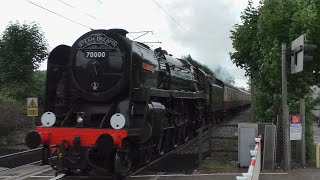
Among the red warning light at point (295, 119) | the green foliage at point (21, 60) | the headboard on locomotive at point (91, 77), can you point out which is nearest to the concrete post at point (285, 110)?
the red warning light at point (295, 119)

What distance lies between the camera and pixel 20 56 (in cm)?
2450

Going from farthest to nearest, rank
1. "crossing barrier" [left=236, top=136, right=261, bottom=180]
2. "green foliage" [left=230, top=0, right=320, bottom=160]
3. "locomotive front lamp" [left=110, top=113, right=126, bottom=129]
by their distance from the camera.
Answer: "green foliage" [left=230, top=0, right=320, bottom=160], "locomotive front lamp" [left=110, top=113, right=126, bottom=129], "crossing barrier" [left=236, top=136, right=261, bottom=180]

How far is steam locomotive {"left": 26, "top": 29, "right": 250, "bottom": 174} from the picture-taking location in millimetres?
9328

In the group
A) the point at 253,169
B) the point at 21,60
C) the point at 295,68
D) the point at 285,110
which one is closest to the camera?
the point at 253,169

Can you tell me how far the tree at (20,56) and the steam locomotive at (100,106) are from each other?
44.3ft

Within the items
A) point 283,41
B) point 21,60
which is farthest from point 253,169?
point 21,60

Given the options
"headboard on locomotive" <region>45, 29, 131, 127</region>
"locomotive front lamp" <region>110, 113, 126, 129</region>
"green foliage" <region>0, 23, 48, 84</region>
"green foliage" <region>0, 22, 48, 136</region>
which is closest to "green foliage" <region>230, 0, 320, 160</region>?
"headboard on locomotive" <region>45, 29, 131, 127</region>

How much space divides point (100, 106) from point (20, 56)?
1558 centimetres

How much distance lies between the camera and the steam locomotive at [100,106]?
30.6 ft

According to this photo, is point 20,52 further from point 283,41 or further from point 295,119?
point 295,119

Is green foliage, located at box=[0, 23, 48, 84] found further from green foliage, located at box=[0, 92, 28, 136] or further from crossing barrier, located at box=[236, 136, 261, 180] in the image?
crossing barrier, located at box=[236, 136, 261, 180]

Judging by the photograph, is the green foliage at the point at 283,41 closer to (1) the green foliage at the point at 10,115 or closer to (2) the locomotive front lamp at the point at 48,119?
(2) the locomotive front lamp at the point at 48,119

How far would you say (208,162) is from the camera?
12250mm

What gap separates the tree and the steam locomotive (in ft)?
44.3
